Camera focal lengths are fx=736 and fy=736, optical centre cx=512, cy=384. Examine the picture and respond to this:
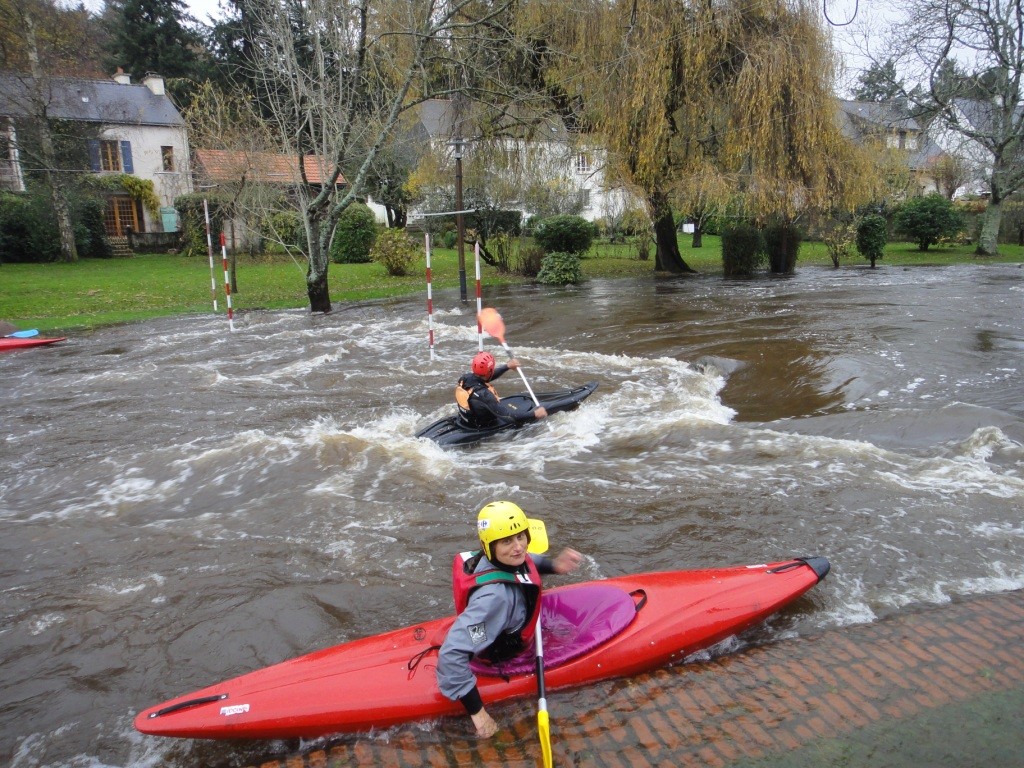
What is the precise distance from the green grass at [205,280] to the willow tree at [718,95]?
14.0 ft

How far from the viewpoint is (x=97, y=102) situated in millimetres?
27516

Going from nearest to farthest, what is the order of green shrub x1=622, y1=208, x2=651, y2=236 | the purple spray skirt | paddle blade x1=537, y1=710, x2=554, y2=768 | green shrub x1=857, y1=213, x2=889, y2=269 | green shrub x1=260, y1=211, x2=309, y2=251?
paddle blade x1=537, y1=710, x2=554, y2=768, the purple spray skirt, green shrub x1=260, y1=211, x2=309, y2=251, green shrub x1=622, y1=208, x2=651, y2=236, green shrub x1=857, y1=213, x2=889, y2=269

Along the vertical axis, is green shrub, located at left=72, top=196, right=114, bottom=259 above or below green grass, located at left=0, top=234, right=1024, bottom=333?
above

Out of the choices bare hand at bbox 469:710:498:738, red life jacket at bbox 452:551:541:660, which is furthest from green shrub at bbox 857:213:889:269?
bare hand at bbox 469:710:498:738

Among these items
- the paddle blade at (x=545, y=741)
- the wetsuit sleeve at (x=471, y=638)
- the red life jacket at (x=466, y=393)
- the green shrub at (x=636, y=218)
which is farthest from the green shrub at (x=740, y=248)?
the paddle blade at (x=545, y=741)

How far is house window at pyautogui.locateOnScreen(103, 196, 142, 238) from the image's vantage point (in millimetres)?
27625

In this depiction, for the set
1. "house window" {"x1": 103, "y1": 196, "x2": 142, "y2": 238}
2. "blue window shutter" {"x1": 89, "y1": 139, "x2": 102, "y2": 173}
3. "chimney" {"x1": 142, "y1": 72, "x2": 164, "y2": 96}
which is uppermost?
"chimney" {"x1": 142, "y1": 72, "x2": 164, "y2": 96}

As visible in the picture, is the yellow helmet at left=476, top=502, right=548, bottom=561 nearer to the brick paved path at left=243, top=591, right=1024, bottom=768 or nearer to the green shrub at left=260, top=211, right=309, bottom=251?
the brick paved path at left=243, top=591, right=1024, bottom=768

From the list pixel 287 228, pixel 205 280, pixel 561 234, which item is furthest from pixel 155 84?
pixel 561 234

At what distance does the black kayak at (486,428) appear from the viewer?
6.82 metres

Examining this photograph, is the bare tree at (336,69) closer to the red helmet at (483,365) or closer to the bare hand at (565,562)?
the red helmet at (483,365)

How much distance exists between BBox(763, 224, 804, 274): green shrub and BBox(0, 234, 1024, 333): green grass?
161 cm

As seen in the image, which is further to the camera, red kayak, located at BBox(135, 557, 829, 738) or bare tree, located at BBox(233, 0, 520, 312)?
bare tree, located at BBox(233, 0, 520, 312)

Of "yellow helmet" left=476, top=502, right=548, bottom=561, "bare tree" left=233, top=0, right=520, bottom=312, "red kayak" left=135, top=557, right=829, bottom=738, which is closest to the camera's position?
"red kayak" left=135, top=557, right=829, bottom=738
